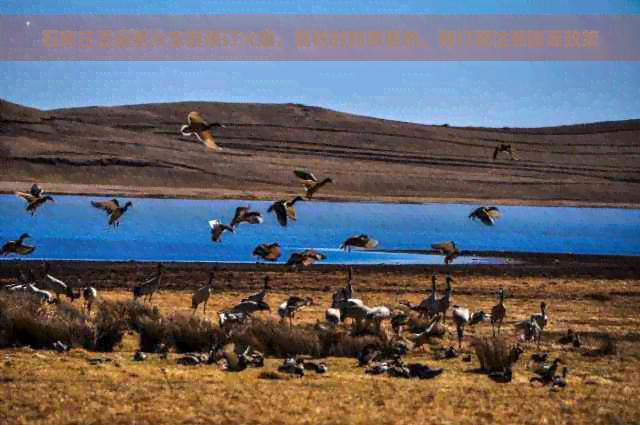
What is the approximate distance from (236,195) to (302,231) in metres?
33.8

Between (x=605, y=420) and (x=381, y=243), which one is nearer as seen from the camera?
(x=605, y=420)

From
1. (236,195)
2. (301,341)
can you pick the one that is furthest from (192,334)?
(236,195)

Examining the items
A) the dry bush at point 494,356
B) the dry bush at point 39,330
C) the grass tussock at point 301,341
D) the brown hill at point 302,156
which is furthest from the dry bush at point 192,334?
the brown hill at point 302,156

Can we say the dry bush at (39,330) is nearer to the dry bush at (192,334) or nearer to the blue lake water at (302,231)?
the dry bush at (192,334)

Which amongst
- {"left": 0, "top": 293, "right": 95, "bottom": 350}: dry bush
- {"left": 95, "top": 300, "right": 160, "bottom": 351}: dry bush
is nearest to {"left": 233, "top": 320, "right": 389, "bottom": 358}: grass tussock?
{"left": 95, "top": 300, "right": 160, "bottom": 351}: dry bush

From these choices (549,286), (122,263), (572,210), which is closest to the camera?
(549,286)

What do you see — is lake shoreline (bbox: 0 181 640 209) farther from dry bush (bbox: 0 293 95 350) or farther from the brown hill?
dry bush (bbox: 0 293 95 350)

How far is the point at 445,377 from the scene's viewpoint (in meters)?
14.5

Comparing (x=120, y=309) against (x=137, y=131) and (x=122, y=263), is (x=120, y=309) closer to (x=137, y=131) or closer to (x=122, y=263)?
(x=122, y=263)

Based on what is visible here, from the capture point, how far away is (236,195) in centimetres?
8788

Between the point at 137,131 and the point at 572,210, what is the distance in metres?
56.6

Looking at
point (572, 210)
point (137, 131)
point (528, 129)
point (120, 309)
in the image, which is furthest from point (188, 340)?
point (528, 129)

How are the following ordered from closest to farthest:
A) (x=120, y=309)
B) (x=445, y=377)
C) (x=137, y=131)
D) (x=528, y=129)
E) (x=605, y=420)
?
1. (x=605, y=420)
2. (x=445, y=377)
3. (x=120, y=309)
4. (x=137, y=131)
5. (x=528, y=129)

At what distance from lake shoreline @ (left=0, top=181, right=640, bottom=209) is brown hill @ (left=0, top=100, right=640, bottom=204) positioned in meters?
0.25
